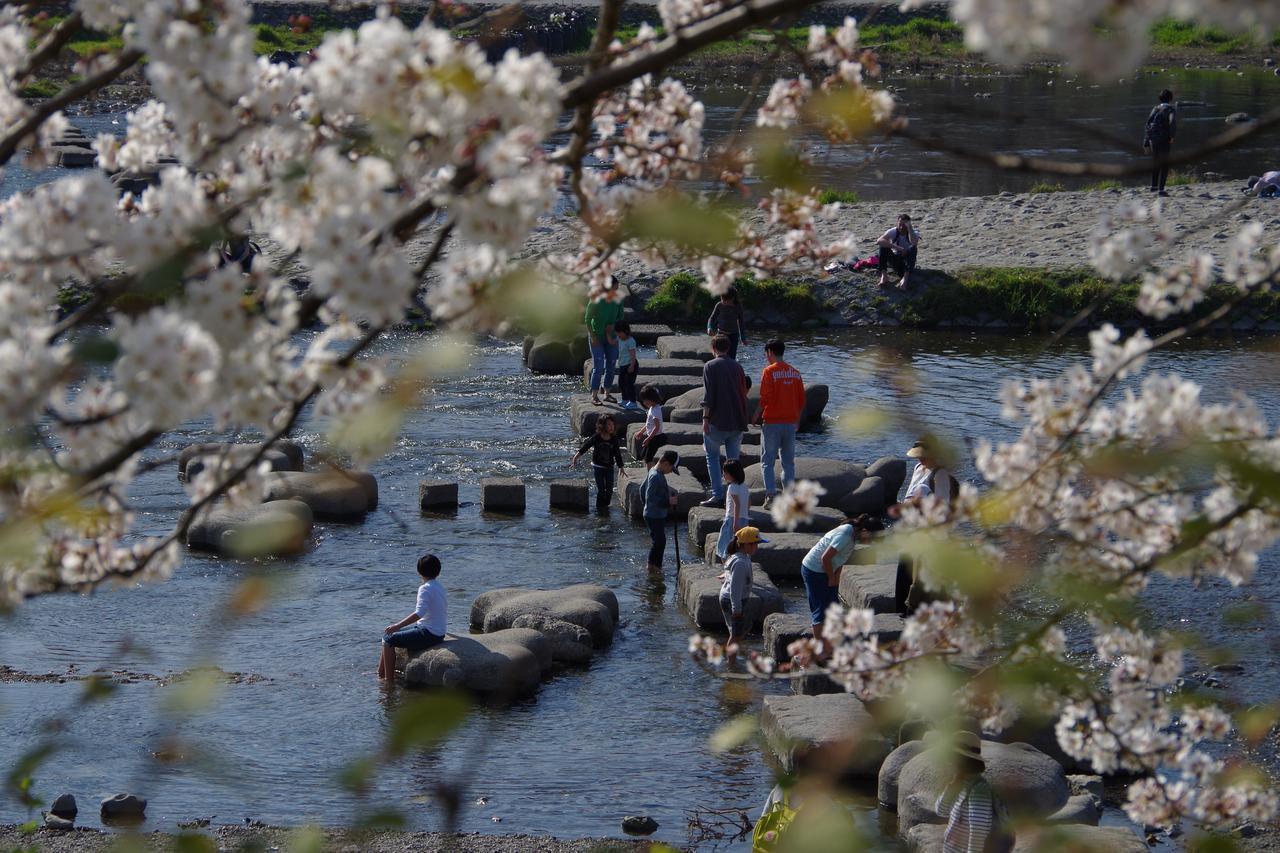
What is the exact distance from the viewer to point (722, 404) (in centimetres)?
1462

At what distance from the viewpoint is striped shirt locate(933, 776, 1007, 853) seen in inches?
287

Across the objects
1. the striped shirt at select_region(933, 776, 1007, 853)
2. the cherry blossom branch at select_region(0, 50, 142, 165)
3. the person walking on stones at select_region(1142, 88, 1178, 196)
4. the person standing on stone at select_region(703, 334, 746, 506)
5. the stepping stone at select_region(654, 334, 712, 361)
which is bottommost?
the stepping stone at select_region(654, 334, 712, 361)

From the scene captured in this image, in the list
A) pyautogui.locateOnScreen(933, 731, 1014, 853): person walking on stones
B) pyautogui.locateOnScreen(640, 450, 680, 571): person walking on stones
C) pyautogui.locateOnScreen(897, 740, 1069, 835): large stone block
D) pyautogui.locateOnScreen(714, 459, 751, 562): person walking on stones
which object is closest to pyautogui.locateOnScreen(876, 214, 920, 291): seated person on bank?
pyautogui.locateOnScreen(640, 450, 680, 571): person walking on stones

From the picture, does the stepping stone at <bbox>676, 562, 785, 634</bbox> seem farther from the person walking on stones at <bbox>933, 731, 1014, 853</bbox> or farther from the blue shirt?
the person walking on stones at <bbox>933, 731, 1014, 853</bbox>

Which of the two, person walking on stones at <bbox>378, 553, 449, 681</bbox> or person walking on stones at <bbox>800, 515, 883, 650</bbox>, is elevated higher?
person walking on stones at <bbox>800, 515, 883, 650</bbox>

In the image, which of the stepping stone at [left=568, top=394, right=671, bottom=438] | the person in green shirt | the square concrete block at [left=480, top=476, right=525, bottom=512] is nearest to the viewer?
the square concrete block at [left=480, top=476, right=525, bottom=512]

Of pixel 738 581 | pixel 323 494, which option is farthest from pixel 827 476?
pixel 323 494

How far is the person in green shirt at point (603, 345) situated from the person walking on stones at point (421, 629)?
7.02 metres

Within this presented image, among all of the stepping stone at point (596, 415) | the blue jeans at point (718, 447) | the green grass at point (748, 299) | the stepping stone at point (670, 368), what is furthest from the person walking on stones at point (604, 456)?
the green grass at point (748, 299)

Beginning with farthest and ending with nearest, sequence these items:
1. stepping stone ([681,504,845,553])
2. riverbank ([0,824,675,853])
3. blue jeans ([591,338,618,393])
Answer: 1. blue jeans ([591,338,618,393])
2. stepping stone ([681,504,845,553])
3. riverbank ([0,824,675,853])

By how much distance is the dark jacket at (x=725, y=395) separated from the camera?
14.4m

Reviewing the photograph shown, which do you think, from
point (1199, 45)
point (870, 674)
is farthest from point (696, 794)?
point (1199, 45)

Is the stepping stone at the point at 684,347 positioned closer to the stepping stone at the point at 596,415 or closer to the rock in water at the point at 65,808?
the stepping stone at the point at 596,415

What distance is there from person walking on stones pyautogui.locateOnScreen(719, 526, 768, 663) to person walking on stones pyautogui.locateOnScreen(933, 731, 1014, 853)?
416cm
